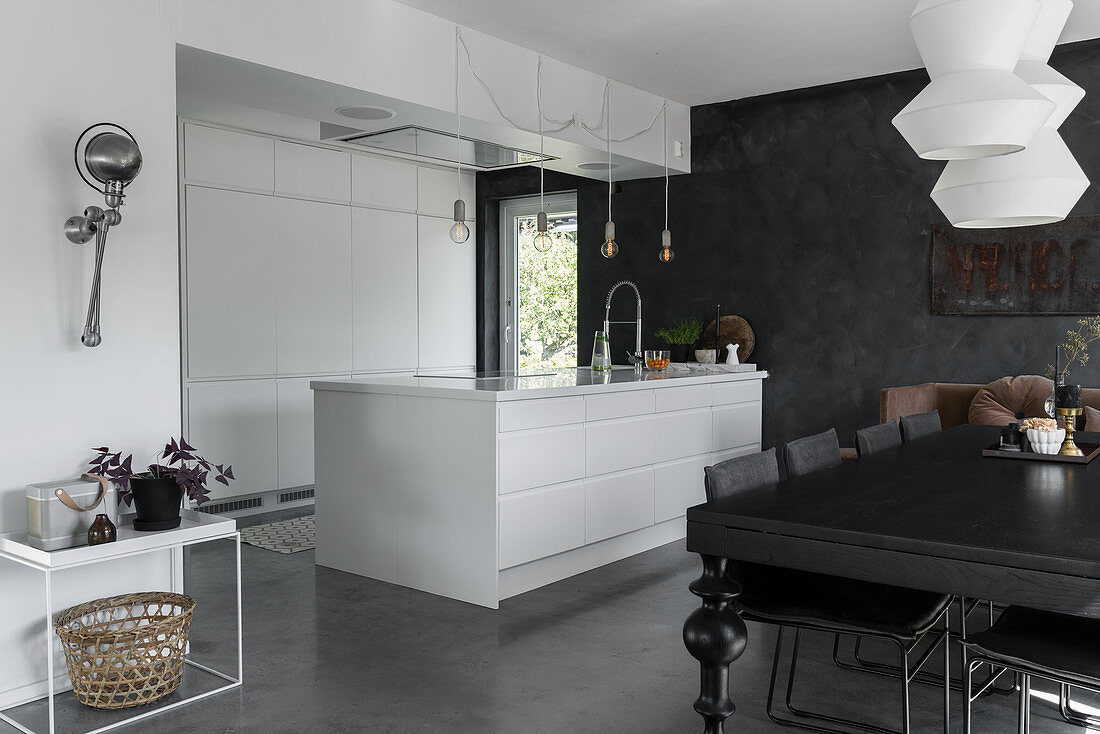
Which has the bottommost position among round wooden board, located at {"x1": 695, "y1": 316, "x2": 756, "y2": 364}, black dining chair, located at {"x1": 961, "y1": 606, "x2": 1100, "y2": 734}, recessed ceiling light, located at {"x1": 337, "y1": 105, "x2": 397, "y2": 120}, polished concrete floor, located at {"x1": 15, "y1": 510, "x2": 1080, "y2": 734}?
polished concrete floor, located at {"x1": 15, "y1": 510, "x2": 1080, "y2": 734}

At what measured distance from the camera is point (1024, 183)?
2598 mm

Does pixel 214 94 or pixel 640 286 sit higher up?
pixel 214 94

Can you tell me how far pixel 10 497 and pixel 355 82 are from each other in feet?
7.55

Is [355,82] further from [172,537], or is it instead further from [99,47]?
[172,537]

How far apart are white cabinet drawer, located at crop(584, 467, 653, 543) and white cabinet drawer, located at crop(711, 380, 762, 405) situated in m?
0.84

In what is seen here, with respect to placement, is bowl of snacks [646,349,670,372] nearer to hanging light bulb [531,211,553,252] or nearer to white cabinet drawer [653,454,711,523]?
white cabinet drawer [653,454,711,523]

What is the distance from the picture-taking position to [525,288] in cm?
770

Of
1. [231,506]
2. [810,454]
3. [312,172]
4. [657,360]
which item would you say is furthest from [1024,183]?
[231,506]

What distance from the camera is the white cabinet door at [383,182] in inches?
260

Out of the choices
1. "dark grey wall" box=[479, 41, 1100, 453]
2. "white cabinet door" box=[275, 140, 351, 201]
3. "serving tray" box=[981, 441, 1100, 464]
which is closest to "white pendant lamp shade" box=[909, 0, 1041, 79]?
"serving tray" box=[981, 441, 1100, 464]

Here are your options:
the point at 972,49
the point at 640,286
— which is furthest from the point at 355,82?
the point at 640,286

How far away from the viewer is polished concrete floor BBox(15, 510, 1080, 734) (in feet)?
9.05

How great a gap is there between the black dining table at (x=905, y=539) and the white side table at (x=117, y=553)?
5.39ft

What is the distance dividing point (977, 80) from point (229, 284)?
187 inches
